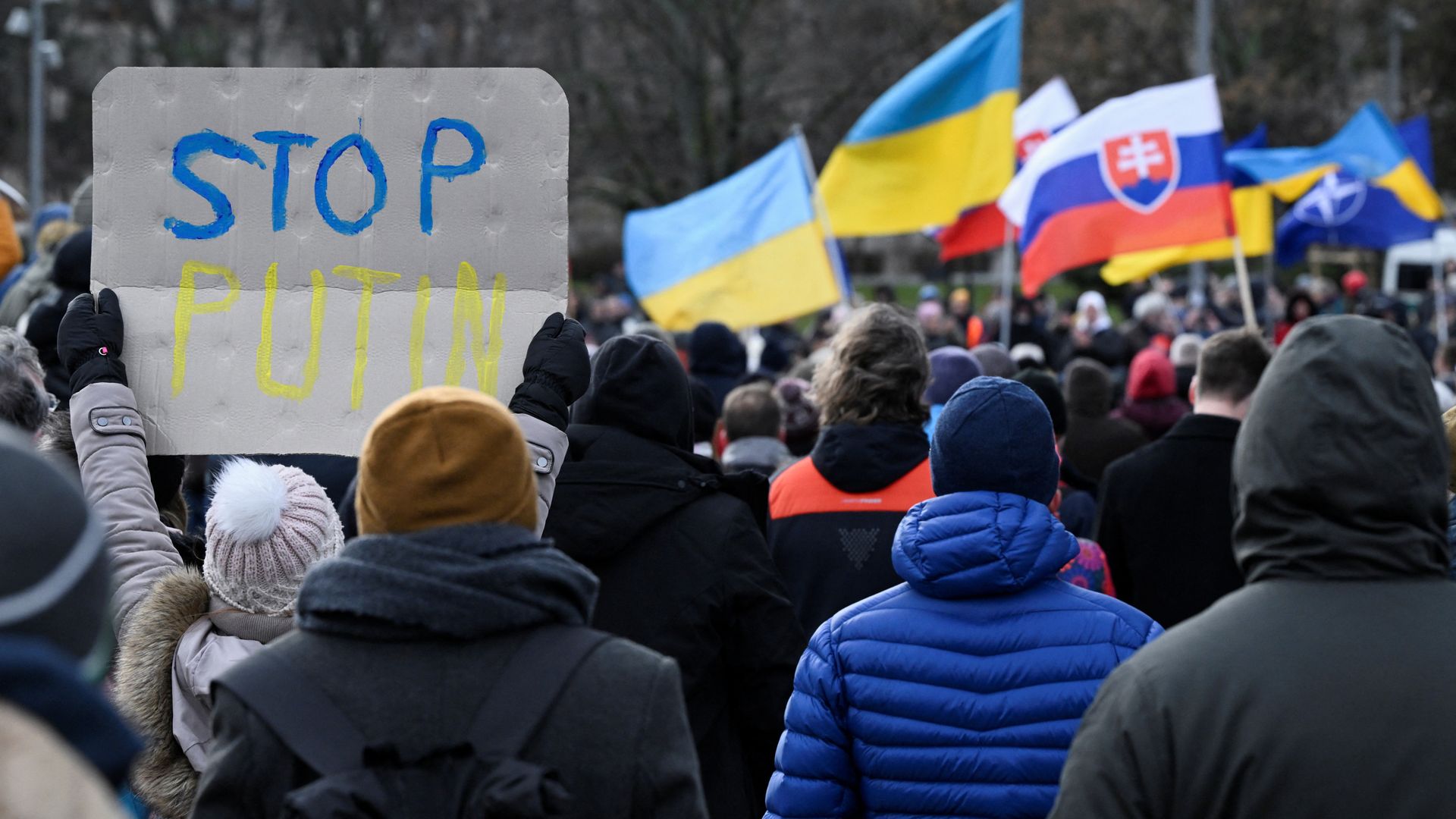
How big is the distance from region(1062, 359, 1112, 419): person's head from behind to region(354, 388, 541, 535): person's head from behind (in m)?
5.03

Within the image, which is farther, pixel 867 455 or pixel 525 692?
pixel 867 455

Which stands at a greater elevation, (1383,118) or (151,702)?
(1383,118)

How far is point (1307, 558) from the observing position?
216 cm

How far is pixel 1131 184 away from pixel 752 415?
4.90 metres

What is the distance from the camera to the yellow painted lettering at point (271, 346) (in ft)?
11.4

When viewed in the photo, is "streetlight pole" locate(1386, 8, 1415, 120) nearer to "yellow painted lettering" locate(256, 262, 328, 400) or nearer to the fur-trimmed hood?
"yellow painted lettering" locate(256, 262, 328, 400)

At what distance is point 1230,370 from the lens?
5.09 meters

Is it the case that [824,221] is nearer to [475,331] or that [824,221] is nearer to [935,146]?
[935,146]

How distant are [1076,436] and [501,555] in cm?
503

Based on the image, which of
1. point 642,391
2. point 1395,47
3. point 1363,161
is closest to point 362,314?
point 642,391

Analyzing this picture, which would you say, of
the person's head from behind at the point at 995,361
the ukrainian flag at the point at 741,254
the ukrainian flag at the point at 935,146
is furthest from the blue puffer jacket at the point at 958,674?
the ukrainian flag at the point at 935,146

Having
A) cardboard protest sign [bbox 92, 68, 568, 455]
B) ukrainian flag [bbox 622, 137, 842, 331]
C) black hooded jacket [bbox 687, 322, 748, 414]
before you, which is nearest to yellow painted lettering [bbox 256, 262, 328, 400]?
cardboard protest sign [bbox 92, 68, 568, 455]

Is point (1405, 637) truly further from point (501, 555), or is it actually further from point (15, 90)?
point (15, 90)

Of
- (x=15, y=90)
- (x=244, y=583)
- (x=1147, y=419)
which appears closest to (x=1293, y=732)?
(x=244, y=583)
